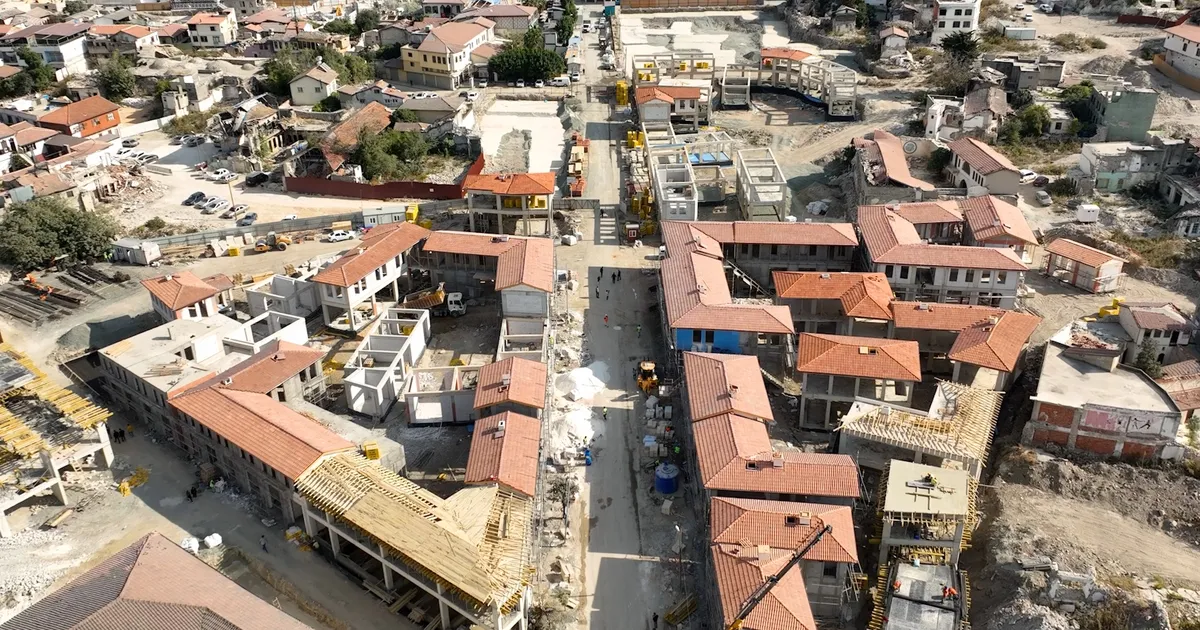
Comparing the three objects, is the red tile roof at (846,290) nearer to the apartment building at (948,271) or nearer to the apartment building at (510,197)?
the apartment building at (948,271)

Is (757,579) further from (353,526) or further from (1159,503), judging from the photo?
(1159,503)

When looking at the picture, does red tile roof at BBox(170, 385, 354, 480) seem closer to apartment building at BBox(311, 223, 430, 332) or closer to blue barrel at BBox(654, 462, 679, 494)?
apartment building at BBox(311, 223, 430, 332)

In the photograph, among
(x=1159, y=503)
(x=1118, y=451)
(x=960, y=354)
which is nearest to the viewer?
(x=1159, y=503)

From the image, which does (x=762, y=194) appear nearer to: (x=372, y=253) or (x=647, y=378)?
(x=647, y=378)

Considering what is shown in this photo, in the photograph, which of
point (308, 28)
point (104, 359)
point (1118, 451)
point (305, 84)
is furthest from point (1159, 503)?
point (308, 28)

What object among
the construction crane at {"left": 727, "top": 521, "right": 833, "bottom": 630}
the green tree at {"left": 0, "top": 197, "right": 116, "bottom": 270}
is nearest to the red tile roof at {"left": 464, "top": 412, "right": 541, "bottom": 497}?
the construction crane at {"left": 727, "top": 521, "right": 833, "bottom": 630}

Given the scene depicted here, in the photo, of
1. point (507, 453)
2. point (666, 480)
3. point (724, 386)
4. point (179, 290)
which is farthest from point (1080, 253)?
point (179, 290)
